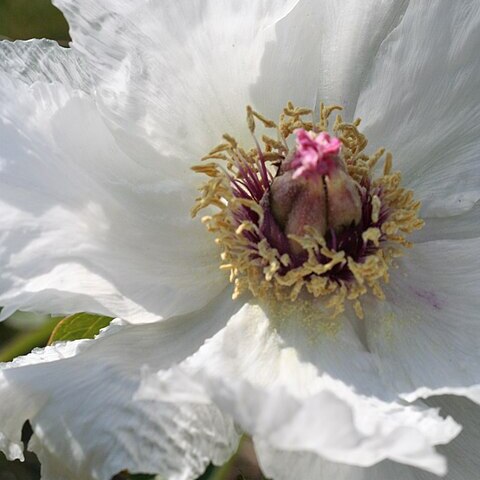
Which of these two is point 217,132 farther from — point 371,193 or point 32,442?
point 32,442

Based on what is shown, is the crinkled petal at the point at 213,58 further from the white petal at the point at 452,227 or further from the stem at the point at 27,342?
the stem at the point at 27,342

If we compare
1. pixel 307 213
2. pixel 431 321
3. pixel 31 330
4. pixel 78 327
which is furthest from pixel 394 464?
pixel 31 330

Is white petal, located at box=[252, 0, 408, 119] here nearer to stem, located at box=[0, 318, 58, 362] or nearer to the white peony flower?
the white peony flower

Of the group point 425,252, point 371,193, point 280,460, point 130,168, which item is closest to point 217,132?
point 130,168

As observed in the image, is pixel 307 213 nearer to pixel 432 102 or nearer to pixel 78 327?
pixel 432 102

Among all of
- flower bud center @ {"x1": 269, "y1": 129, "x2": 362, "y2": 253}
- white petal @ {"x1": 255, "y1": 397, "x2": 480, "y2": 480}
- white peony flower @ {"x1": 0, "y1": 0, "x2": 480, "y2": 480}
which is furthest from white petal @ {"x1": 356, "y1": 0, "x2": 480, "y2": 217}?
white petal @ {"x1": 255, "y1": 397, "x2": 480, "y2": 480}

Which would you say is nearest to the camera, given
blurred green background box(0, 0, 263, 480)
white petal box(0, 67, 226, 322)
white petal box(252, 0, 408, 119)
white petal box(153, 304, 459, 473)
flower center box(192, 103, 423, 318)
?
white petal box(153, 304, 459, 473)
